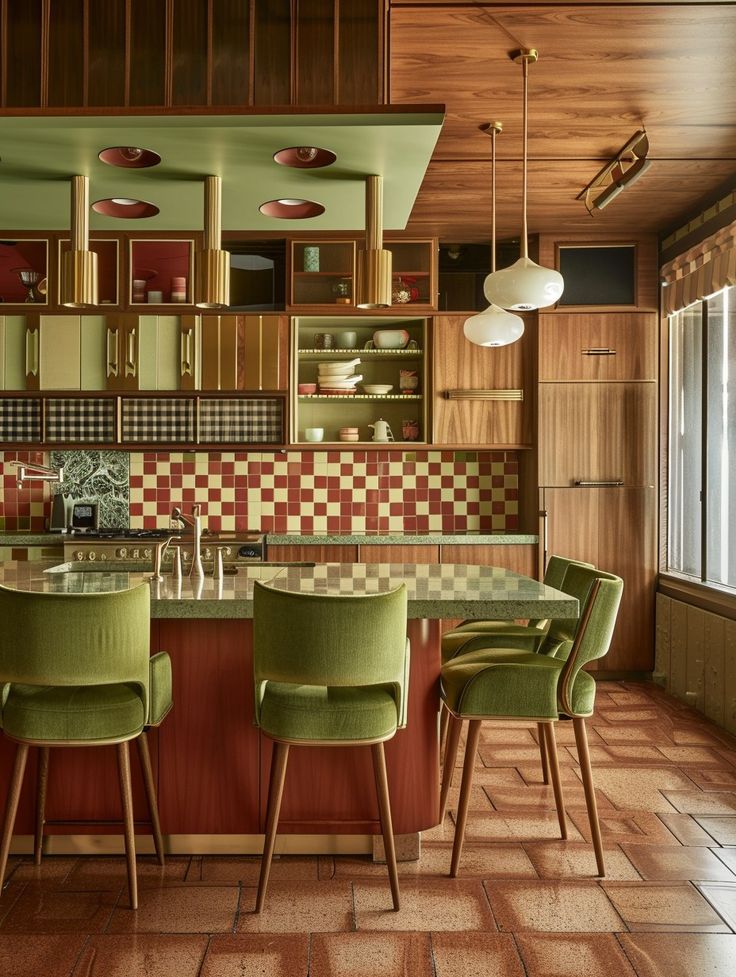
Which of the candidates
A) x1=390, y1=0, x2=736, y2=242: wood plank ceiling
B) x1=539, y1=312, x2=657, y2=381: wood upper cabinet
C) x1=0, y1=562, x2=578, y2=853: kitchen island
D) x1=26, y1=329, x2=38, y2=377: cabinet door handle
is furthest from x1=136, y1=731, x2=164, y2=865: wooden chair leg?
x1=539, y1=312, x2=657, y2=381: wood upper cabinet

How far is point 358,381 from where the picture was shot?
545 cm

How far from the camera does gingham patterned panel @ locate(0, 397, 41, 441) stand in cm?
530

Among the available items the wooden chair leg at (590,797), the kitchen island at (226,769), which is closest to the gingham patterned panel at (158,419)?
the kitchen island at (226,769)

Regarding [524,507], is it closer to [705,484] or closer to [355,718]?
[705,484]

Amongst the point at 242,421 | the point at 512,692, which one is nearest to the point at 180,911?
the point at 512,692

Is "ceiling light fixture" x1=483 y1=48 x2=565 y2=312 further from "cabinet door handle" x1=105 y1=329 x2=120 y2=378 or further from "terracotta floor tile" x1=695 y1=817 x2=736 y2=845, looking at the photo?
"cabinet door handle" x1=105 y1=329 x2=120 y2=378

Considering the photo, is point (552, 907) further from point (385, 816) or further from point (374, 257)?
point (374, 257)

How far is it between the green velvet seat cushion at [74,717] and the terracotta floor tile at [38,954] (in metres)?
0.50

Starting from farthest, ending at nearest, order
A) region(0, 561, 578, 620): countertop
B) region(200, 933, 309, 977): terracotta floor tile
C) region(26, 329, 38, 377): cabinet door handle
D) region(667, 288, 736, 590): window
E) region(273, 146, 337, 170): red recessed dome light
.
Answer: region(26, 329, 38, 377): cabinet door handle < region(667, 288, 736, 590): window < region(273, 146, 337, 170): red recessed dome light < region(0, 561, 578, 620): countertop < region(200, 933, 309, 977): terracotta floor tile

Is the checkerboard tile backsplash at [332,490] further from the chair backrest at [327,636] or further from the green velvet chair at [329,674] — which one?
the chair backrest at [327,636]

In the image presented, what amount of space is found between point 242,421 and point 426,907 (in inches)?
138

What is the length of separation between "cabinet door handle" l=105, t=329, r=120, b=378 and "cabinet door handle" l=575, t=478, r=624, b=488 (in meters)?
2.91

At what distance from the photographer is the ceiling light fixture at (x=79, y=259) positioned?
297cm

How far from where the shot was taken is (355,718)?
2.30 metres
